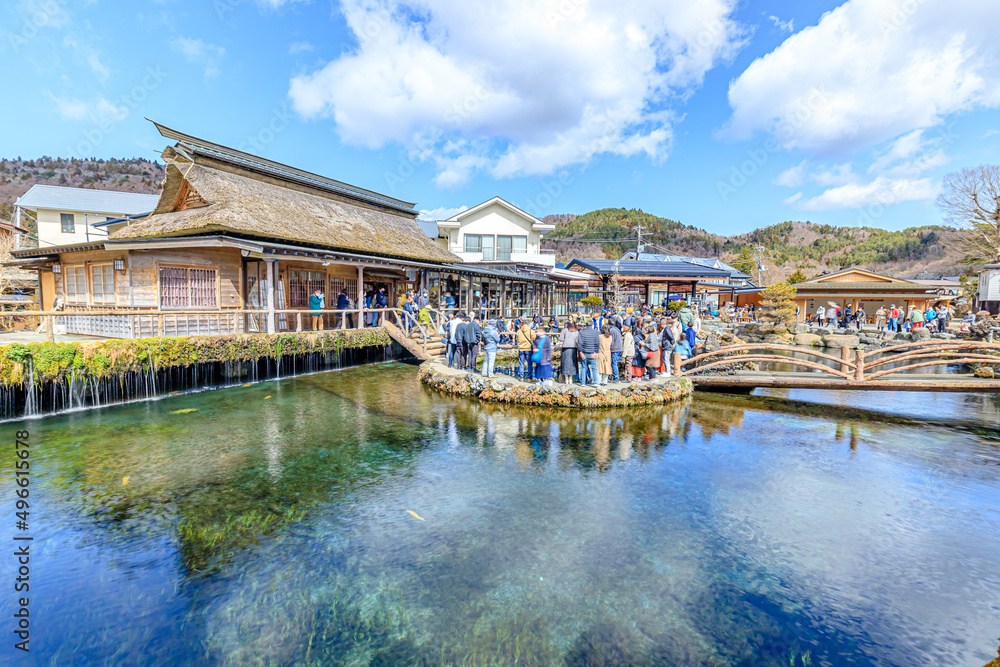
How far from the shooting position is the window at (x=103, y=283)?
15.1 m

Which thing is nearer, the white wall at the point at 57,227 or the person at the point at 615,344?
the person at the point at 615,344

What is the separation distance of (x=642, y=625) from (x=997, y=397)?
59.1ft

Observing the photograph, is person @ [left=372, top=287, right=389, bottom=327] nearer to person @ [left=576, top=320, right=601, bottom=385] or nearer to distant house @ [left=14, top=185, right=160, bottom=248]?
person @ [left=576, top=320, right=601, bottom=385]

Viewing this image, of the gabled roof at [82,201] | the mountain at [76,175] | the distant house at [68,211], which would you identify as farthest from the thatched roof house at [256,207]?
the mountain at [76,175]

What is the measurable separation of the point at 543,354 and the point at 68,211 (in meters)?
41.4

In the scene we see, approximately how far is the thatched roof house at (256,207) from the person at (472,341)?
260 inches

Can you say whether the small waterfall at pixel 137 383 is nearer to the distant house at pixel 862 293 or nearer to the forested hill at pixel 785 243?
the distant house at pixel 862 293

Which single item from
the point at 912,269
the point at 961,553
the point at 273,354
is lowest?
the point at 961,553

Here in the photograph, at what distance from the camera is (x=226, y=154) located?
1772 cm

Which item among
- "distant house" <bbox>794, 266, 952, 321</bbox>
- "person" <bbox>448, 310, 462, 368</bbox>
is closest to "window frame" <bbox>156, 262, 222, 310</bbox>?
"person" <bbox>448, 310, 462, 368</bbox>

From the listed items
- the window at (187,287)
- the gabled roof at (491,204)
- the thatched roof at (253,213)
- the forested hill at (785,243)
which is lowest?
the window at (187,287)

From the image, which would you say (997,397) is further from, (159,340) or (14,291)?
(14,291)

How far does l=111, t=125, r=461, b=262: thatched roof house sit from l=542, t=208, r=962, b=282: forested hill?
144 ft

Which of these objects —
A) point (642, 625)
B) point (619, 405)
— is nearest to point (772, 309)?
point (619, 405)
